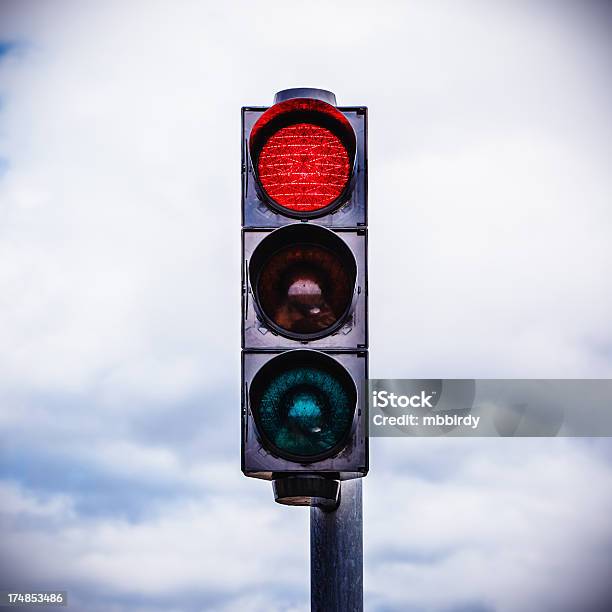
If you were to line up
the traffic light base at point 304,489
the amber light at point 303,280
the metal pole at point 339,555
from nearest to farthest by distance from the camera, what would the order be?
the traffic light base at point 304,489 → the amber light at point 303,280 → the metal pole at point 339,555

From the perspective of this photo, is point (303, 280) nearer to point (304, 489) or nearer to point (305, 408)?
point (305, 408)

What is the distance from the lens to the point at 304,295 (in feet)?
A: 11.8

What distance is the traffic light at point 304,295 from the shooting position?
134 inches

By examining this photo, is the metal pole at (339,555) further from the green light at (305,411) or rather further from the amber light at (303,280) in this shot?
the amber light at (303,280)

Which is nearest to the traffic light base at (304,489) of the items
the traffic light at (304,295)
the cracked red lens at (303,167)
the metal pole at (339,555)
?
the traffic light at (304,295)

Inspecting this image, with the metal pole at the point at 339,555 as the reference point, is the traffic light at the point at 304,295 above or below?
above

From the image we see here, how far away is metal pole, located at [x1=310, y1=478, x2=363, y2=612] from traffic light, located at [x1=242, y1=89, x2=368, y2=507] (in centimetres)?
52

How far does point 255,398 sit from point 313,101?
0.98 meters

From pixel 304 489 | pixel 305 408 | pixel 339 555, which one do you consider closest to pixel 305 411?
pixel 305 408

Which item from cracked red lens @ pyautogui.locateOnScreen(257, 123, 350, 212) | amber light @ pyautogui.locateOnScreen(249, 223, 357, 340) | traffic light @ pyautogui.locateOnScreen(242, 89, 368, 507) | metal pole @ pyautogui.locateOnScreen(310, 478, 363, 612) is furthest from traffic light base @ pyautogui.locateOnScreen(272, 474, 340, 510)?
cracked red lens @ pyautogui.locateOnScreen(257, 123, 350, 212)

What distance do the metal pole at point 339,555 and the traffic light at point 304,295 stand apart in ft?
1.72

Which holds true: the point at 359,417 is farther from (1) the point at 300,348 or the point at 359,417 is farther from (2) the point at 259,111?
(2) the point at 259,111

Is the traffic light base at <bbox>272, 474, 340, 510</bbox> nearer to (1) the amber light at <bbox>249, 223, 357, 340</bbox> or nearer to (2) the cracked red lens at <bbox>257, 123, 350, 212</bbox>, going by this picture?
(1) the amber light at <bbox>249, 223, 357, 340</bbox>

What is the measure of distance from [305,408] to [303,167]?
756 mm
